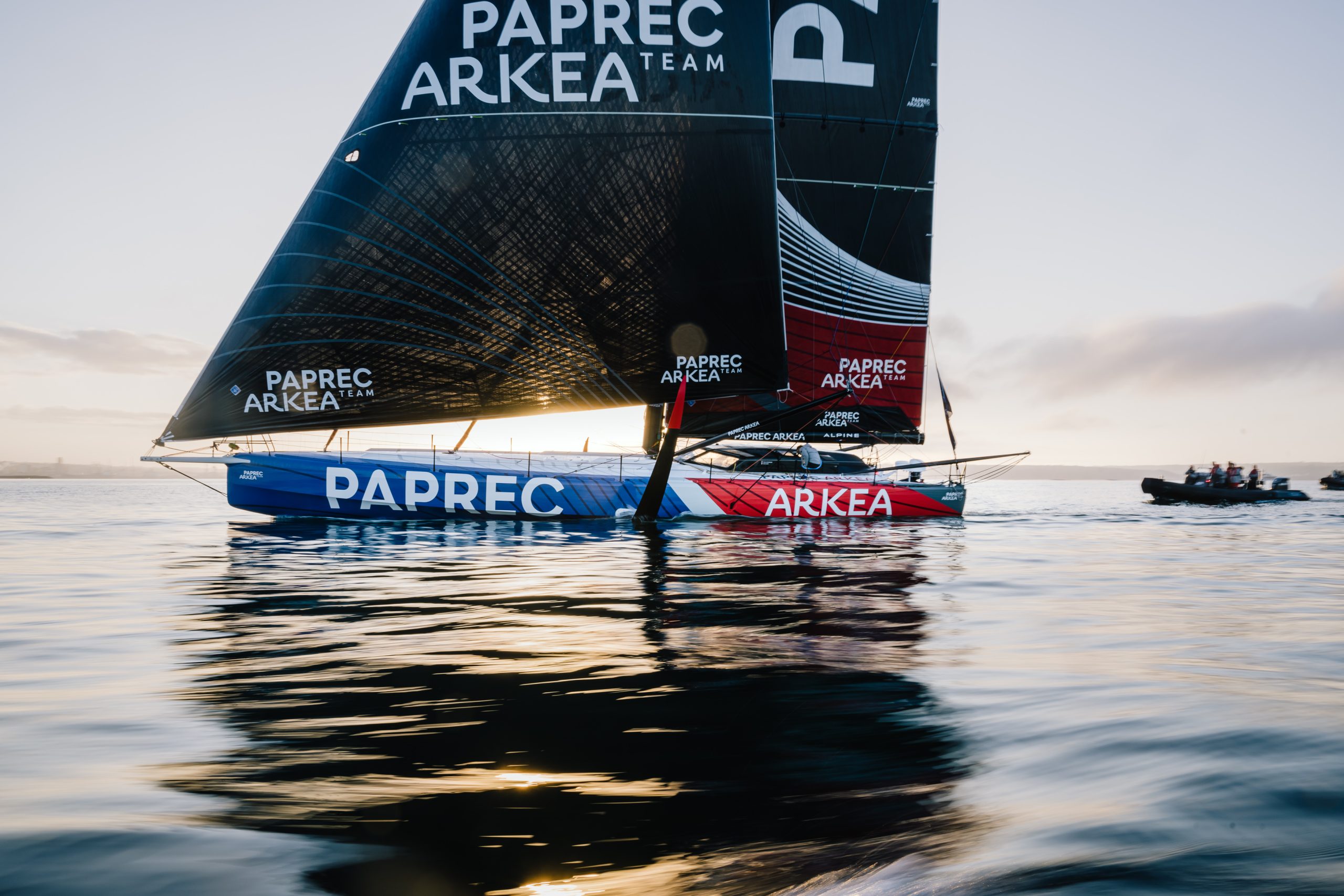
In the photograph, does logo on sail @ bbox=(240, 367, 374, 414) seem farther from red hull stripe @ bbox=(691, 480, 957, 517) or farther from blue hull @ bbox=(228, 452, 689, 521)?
red hull stripe @ bbox=(691, 480, 957, 517)

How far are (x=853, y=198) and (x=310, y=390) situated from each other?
15.7 m

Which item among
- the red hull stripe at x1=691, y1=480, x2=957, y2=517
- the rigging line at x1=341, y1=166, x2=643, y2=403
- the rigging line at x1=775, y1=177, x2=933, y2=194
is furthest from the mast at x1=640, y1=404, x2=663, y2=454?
the rigging line at x1=775, y1=177, x2=933, y2=194

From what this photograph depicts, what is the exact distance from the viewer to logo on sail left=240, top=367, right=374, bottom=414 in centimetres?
1593

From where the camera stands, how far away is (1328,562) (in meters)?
13.2

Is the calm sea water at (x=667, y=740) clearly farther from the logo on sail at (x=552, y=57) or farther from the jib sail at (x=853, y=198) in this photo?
the jib sail at (x=853, y=198)

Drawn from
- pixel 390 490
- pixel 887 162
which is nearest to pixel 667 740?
pixel 390 490

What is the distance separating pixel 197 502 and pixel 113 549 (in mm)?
30228

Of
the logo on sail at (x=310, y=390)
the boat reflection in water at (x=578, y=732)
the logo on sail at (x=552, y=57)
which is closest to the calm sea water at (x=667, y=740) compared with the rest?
the boat reflection in water at (x=578, y=732)

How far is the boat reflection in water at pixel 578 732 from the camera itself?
2.45 metres

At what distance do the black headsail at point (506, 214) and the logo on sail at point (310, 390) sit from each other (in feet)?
0.12

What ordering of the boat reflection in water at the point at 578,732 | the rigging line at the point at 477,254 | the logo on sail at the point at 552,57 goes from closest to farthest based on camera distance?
1. the boat reflection in water at the point at 578,732
2. the rigging line at the point at 477,254
3. the logo on sail at the point at 552,57

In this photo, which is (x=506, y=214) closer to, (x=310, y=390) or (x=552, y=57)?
(x=552, y=57)

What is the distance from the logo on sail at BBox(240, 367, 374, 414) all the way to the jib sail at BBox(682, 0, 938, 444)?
10.3m

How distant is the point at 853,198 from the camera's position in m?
24.1
